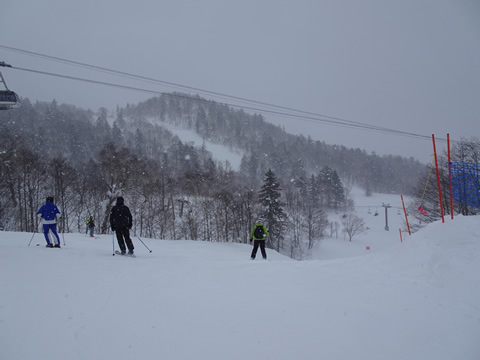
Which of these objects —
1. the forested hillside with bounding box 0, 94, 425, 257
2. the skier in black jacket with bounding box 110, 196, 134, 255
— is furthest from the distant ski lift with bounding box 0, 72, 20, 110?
the forested hillside with bounding box 0, 94, 425, 257

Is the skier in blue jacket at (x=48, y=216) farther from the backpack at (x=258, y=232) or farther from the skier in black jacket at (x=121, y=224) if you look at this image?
the backpack at (x=258, y=232)

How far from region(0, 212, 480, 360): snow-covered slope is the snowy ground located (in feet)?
0.06

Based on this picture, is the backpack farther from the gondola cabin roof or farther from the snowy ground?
the gondola cabin roof

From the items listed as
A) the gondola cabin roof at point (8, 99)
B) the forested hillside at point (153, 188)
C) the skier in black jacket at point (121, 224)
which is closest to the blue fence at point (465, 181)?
the skier in black jacket at point (121, 224)

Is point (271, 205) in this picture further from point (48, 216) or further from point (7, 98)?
point (7, 98)

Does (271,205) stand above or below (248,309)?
above

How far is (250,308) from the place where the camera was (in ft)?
14.2

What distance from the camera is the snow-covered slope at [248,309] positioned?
126 inches

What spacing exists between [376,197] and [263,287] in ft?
356

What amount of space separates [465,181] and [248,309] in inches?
394

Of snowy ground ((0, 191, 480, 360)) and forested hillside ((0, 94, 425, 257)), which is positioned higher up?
forested hillside ((0, 94, 425, 257))

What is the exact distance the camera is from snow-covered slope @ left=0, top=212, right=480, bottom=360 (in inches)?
126


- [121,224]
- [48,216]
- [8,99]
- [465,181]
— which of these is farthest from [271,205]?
[8,99]

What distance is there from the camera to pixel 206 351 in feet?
10.3
